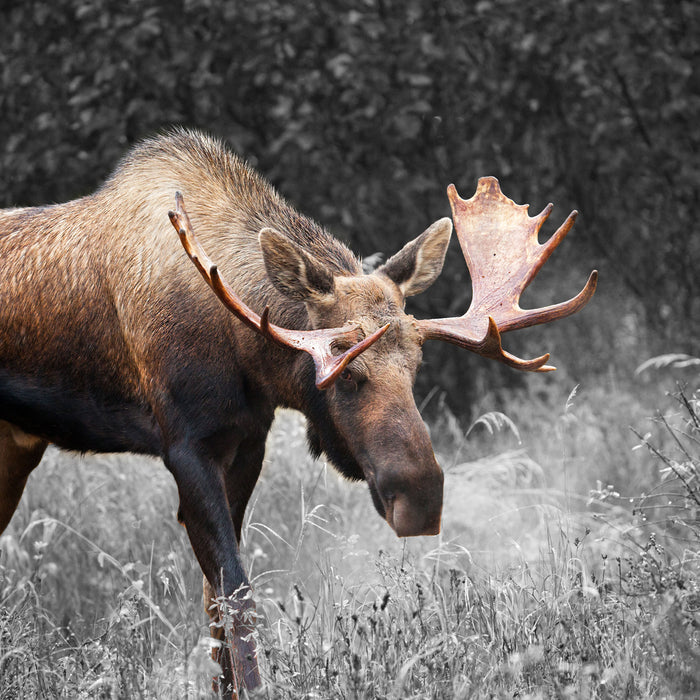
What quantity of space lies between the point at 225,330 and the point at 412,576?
0.96m

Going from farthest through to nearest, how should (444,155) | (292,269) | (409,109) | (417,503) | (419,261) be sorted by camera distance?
(444,155) → (409,109) → (419,261) → (292,269) → (417,503)

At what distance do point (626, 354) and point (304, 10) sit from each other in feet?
10.2

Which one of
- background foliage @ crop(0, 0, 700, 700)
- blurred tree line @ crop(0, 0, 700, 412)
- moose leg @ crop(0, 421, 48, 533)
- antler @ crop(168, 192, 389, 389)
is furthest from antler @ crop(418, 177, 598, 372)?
blurred tree line @ crop(0, 0, 700, 412)

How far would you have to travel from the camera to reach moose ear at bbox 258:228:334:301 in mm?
3373

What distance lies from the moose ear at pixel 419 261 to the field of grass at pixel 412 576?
0.82 m

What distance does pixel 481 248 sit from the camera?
151 inches

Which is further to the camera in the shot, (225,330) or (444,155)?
(444,155)

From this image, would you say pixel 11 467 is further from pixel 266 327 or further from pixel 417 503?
pixel 417 503

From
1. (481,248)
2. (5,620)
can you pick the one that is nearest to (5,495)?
(5,620)

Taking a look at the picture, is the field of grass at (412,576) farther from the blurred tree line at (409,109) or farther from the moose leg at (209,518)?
the blurred tree line at (409,109)

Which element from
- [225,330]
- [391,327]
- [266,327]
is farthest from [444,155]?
[266,327]

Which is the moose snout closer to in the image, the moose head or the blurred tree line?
the moose head

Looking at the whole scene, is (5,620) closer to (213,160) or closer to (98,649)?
(98,649)

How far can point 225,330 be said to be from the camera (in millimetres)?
3588
